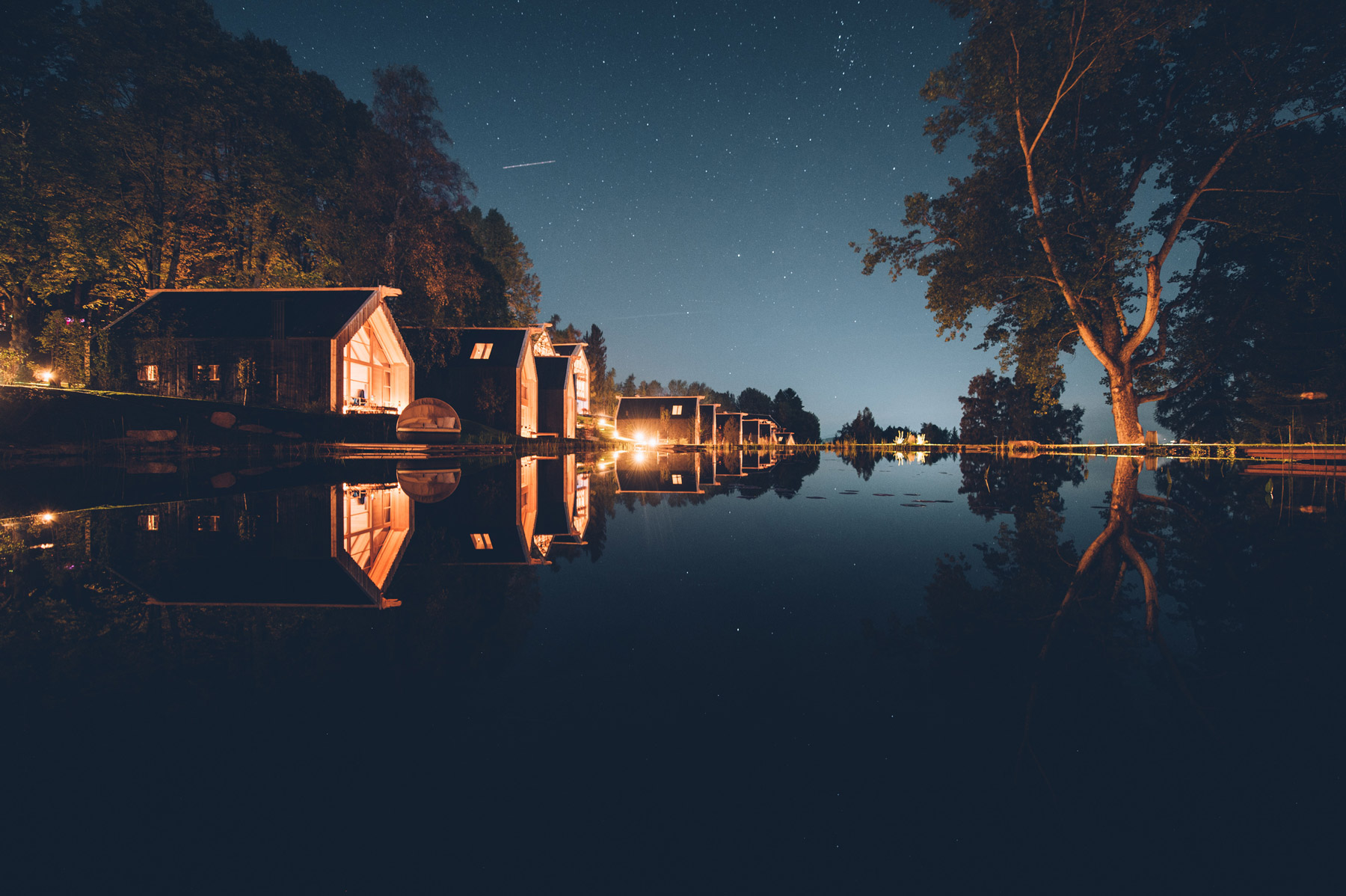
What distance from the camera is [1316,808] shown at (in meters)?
1.32

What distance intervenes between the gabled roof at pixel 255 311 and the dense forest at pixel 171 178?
11.0ft

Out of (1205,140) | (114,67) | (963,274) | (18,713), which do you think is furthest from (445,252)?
(1205,140)

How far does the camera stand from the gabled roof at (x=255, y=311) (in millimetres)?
23062

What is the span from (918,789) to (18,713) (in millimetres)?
2836

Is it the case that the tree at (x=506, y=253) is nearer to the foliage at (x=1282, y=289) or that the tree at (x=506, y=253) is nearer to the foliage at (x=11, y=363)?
the foliage at (x=11, y=363)

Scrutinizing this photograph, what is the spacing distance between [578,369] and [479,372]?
40.2 feet

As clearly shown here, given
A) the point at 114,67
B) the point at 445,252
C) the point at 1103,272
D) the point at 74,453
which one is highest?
the point at 114,67

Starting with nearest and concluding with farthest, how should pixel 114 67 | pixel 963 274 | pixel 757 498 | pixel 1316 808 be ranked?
pixel 1316 808
pixel 757 498
pixel 963 274
pixel 114 67

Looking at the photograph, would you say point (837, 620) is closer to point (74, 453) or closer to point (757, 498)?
point (757, 498)

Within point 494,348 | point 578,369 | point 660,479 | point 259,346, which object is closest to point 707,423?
point 578,369

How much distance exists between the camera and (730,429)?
5544 cm

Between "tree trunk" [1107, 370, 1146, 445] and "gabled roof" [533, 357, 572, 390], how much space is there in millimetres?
30582

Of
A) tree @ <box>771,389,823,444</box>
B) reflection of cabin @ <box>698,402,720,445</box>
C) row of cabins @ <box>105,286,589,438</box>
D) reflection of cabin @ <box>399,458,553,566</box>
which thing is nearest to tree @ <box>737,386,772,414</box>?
tree @ <box>771,389,823,444</box>

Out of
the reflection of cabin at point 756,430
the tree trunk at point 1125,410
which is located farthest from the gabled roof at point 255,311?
the reflection of cabin at point 756,430
